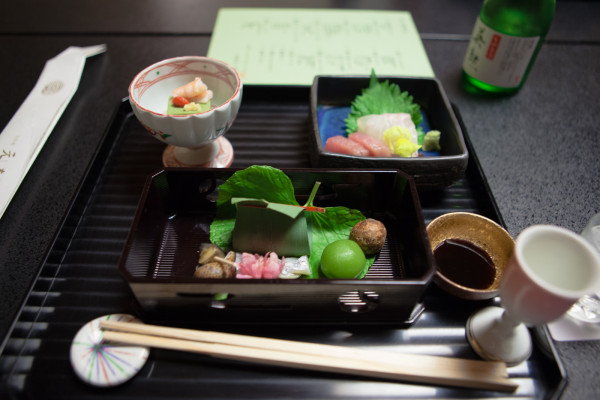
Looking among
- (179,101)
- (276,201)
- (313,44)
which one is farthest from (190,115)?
(313,44)

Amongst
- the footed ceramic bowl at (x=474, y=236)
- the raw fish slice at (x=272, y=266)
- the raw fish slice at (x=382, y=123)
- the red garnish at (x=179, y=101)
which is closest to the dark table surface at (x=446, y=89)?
the footed ceramic bowl at (x=474, y=236)

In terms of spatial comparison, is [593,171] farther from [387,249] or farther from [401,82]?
[387,249]

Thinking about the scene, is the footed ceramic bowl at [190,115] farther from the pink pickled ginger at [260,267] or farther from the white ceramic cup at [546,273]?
the white ceramic cup at [546,273]

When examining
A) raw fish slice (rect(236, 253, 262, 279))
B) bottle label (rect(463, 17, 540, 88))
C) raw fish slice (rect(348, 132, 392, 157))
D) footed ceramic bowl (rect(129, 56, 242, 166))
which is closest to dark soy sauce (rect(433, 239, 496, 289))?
raw fish slice (rect(348, 132, 392, 157))

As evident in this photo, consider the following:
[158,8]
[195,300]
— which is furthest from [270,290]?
[158,8]

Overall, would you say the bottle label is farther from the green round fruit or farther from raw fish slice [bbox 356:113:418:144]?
the green round fruit

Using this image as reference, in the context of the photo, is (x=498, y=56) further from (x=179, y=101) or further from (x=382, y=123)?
(x=179, y=101)

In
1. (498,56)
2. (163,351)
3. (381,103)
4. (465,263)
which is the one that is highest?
(498,56)
